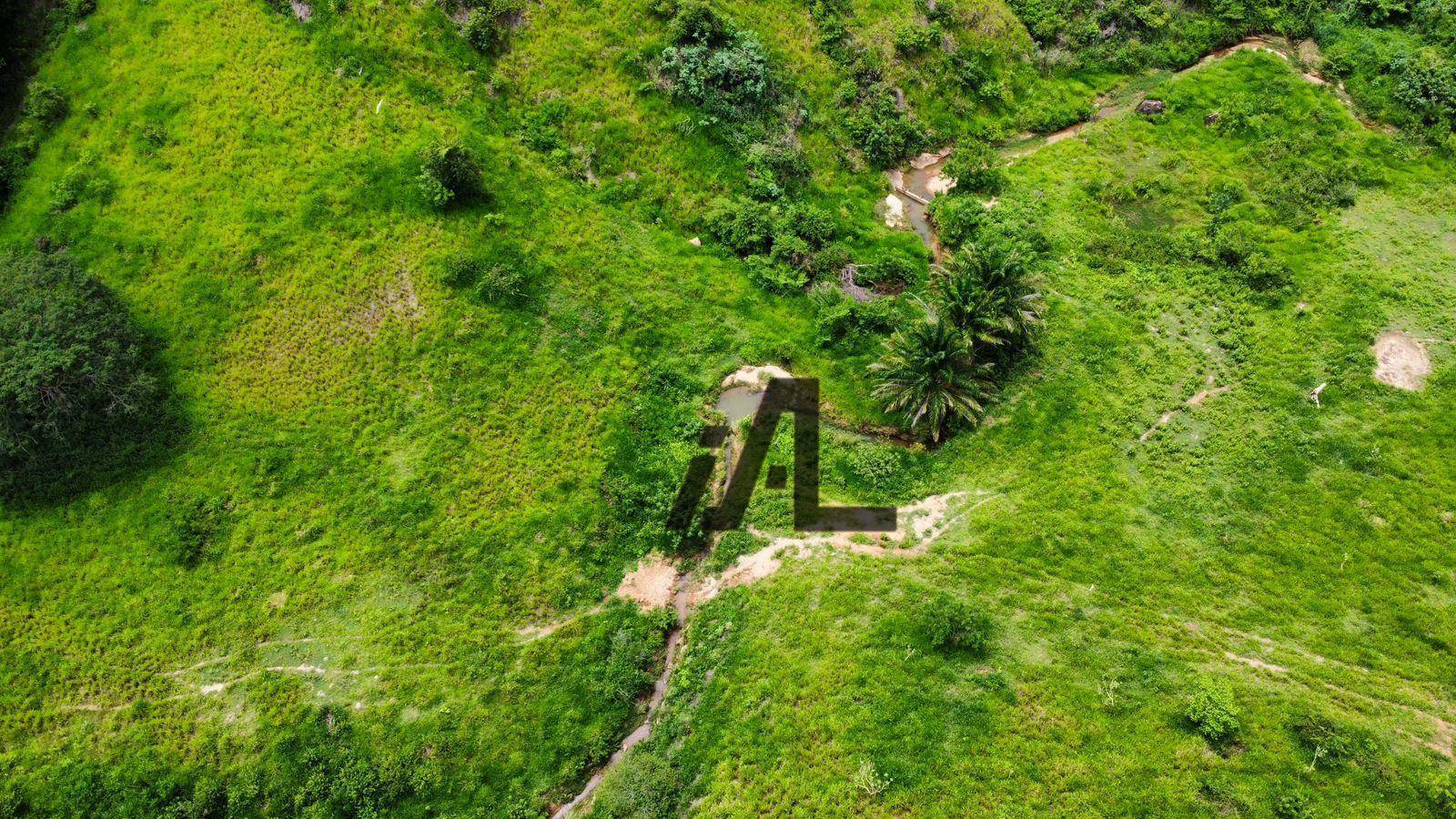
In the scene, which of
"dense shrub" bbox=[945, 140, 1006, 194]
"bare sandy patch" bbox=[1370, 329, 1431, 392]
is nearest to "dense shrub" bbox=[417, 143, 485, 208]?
"dense shrub" bbox=[945, 140, 1006, 194]

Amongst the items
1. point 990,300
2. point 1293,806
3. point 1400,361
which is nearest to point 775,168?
point 990,300

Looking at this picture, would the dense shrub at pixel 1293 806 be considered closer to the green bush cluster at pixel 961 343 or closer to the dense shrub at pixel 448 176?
the green bush cluster at pixel 961 343

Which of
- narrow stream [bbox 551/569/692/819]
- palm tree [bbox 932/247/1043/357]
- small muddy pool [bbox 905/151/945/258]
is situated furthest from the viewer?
small muddy pool [bbox 905/151/945/258]

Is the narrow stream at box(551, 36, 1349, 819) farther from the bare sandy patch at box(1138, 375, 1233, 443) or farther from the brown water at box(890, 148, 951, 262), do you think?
the bare sandy patch at box(1138, 375, 1233, 443)

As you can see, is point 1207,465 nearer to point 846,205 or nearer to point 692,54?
point 846,205

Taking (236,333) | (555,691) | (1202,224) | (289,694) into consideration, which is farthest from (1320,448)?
(236,333)

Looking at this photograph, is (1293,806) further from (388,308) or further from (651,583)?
(388,308)
